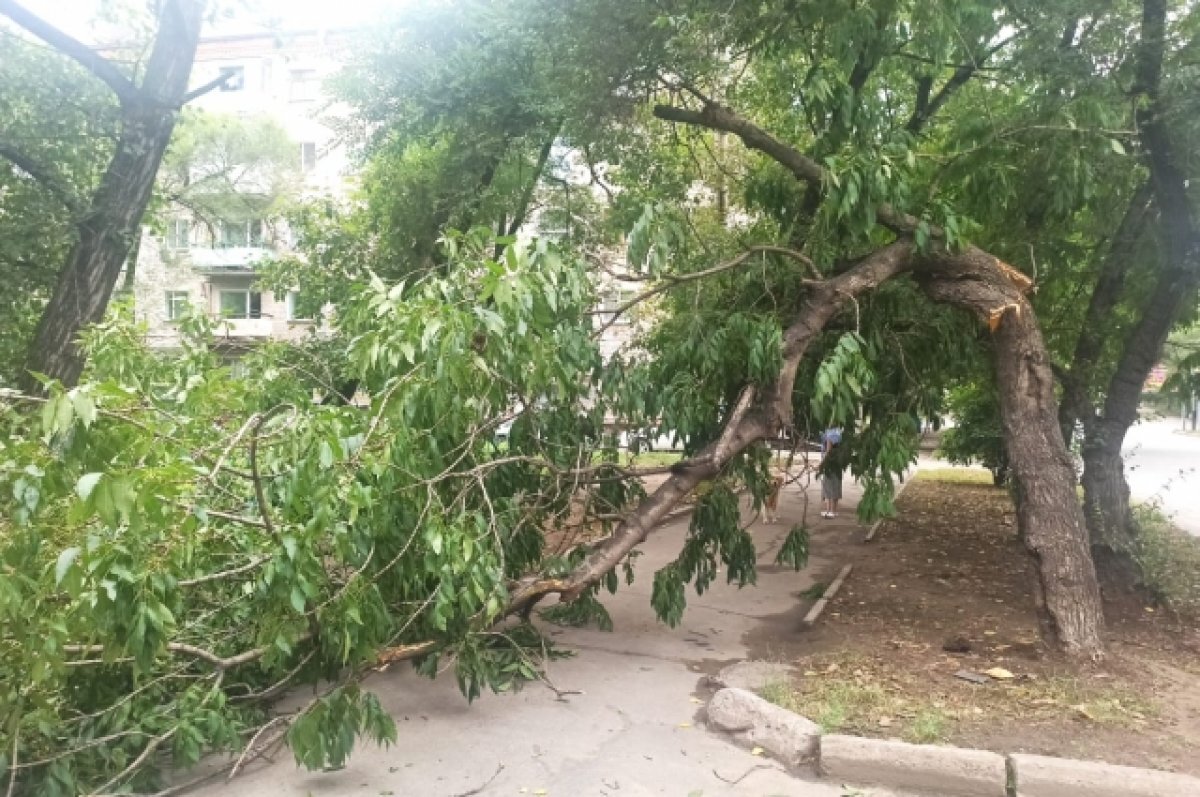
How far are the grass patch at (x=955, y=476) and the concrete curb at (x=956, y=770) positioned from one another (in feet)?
50.6

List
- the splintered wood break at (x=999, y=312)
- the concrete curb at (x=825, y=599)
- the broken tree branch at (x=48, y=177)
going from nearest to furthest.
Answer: the splintered wood break at (x=999, y=312)
the broken tree branch at (x=48, y=177)
the concrete curb at (x=825, y=599)

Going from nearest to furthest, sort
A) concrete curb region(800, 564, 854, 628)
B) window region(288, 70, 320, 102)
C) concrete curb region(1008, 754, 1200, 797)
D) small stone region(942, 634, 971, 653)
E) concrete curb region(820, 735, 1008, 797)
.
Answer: concrete curb region(1008, 754, 1200, 797), concrete curb region(820, 735, 1008, 797), small stone region(942, 634, 971, 653), concrete curb region(800, 564, 854, 628), window region(288, 70, 320, 102)

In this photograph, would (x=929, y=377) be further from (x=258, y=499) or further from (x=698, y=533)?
(x=258, y=499)

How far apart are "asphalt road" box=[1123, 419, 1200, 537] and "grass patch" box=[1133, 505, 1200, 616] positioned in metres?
0.51

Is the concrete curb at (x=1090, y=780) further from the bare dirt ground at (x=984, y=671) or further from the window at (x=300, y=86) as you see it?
the window at (x=300, y=86)

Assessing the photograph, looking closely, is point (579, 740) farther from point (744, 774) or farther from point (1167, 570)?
point (1167, 570)

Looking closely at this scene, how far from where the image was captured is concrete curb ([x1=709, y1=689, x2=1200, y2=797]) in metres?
3.95

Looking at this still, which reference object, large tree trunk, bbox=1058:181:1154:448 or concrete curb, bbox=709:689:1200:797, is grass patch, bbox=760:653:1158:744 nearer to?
concrete curb, bbox=709:689:1200:797

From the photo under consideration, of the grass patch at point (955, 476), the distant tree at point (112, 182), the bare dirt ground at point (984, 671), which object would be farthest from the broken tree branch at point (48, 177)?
the grass patch at point (955, 476)

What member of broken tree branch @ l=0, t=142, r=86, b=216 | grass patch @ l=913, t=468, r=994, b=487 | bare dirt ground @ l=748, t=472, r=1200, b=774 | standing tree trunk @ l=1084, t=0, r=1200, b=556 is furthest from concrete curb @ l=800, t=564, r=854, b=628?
grass patch @ l=913, t=468, r=994, b=487

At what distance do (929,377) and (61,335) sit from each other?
274 inches

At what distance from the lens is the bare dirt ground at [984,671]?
4.49 metres

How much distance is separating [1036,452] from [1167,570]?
7.88 ft

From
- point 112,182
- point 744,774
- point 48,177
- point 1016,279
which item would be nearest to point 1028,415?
point 1016,279
